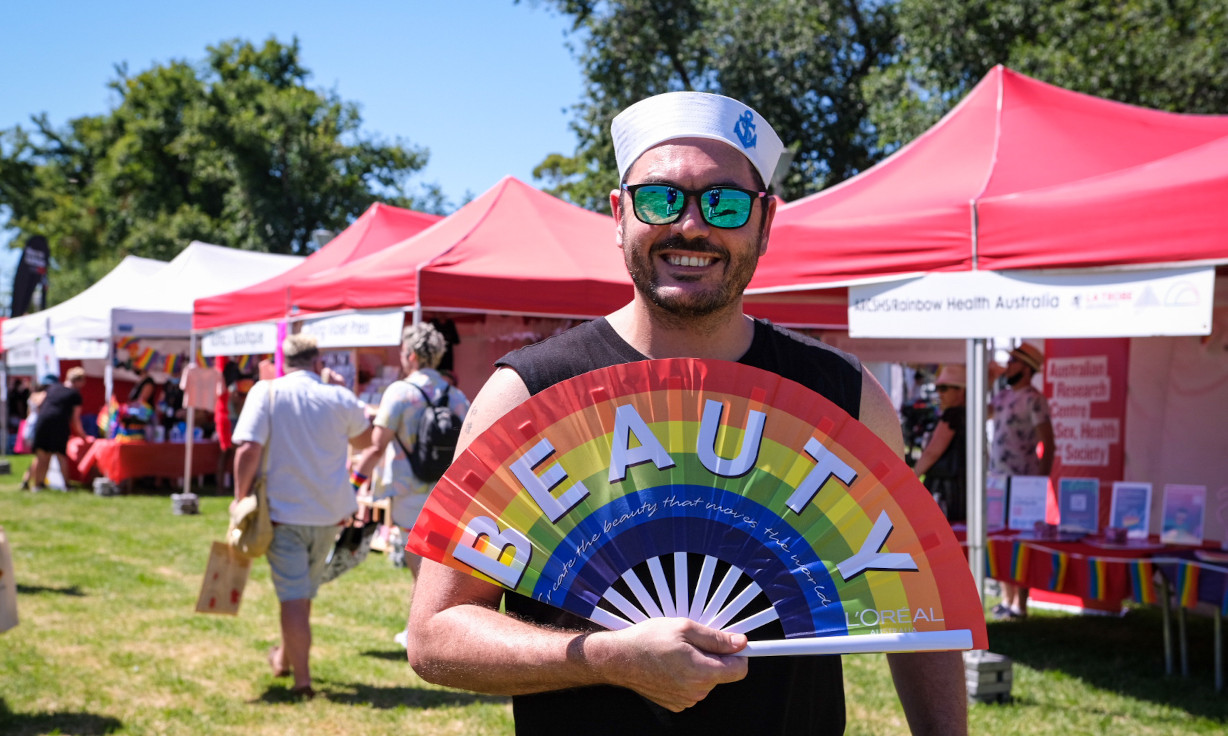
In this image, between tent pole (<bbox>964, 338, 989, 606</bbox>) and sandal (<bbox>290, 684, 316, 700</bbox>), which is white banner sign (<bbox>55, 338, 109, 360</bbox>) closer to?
sandal (<bbox>290, 684, 316, 700</bbox>)

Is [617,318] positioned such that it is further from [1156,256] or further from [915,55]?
[915,55]

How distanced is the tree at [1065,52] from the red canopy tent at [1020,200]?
36.7 ft

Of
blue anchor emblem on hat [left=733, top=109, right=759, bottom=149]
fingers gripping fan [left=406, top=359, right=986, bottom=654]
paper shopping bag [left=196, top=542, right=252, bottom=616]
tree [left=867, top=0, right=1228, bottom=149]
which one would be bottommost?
paper shopping bag [left=196, top=542, right=252, bottom=616]

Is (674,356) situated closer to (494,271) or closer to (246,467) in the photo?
(246,467)

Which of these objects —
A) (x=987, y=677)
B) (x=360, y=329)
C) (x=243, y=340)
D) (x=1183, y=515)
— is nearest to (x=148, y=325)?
(x=243, y=340)

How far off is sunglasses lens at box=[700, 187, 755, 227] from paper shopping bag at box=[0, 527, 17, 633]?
4.12 metres

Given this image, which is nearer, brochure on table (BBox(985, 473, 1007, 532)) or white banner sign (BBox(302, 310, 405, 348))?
brochure on table (BBox(985, 473, 1007, 532))

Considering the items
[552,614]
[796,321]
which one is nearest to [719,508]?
[552,614]

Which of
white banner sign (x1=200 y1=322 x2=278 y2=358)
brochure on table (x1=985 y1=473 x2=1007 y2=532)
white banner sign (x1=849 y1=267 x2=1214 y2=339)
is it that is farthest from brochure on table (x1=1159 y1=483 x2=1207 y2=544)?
white banner sign (x1=200 y1=322 x2=278 y2=358)

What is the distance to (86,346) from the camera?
58.3ft

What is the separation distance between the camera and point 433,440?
19.2ft

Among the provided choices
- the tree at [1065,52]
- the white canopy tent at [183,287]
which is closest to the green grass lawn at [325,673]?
the white canopy tent at [183,287]

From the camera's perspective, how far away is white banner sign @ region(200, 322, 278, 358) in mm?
9961

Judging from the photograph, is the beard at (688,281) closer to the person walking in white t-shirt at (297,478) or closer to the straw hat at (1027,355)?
the person walking in white t-shirt at (297,478)
